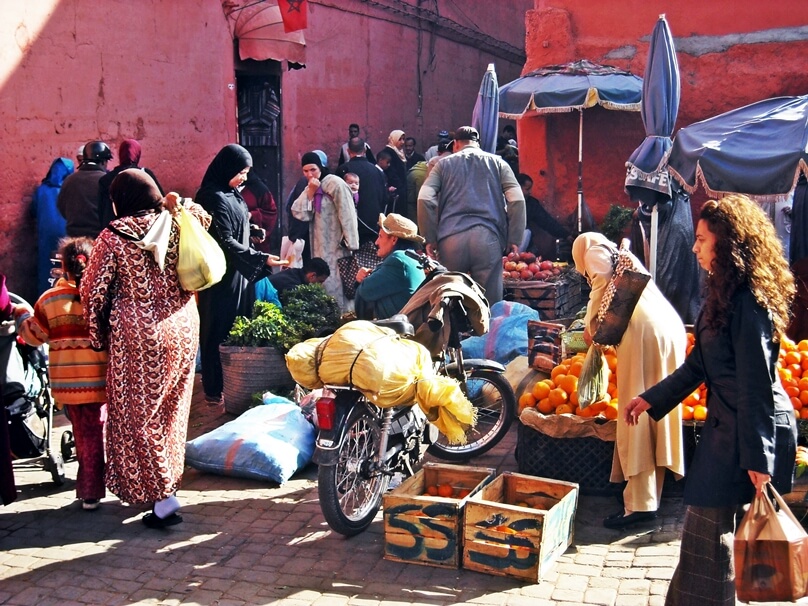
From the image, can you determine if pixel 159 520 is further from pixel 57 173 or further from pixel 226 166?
pixel 57 173

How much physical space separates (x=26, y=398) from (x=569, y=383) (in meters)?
3.38

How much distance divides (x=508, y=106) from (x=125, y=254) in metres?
8.24

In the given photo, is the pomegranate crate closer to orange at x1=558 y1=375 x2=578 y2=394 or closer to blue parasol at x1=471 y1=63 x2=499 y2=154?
blue parasol at x1=471 y1=63 x2=499 y2=154

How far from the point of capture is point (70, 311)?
18.8 ft

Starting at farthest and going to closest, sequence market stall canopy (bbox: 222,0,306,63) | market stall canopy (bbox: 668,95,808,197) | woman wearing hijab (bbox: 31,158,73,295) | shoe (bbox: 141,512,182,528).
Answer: market stall canopy (bbox: 222,0,306,63), woman wearing hijab (bbox: 31,158,73,295), market stall canopy (bbox: 668,95,808,197), shoe (bbox: 141,512,182,528)

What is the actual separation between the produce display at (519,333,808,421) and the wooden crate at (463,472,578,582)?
95 centimetres

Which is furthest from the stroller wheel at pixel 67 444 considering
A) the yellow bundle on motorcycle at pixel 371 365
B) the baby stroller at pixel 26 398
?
the yellow bundle on motorcycle at pixel 371 365

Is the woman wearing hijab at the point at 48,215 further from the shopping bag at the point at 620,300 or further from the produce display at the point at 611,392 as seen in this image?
the shopping bag at the point at 620,300

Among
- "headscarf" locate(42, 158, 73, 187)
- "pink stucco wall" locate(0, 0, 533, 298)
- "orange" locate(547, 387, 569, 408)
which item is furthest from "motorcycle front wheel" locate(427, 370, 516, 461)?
"pink stucco wall" locate(0, 0, 533, 298)

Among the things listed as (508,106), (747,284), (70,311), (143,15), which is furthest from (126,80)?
(747,284)

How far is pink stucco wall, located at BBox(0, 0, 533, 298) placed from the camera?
1011cm

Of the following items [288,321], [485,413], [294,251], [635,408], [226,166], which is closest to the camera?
[635,408]

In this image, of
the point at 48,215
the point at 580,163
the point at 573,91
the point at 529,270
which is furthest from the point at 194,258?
the point at 580,163

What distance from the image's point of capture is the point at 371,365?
5.28 m
